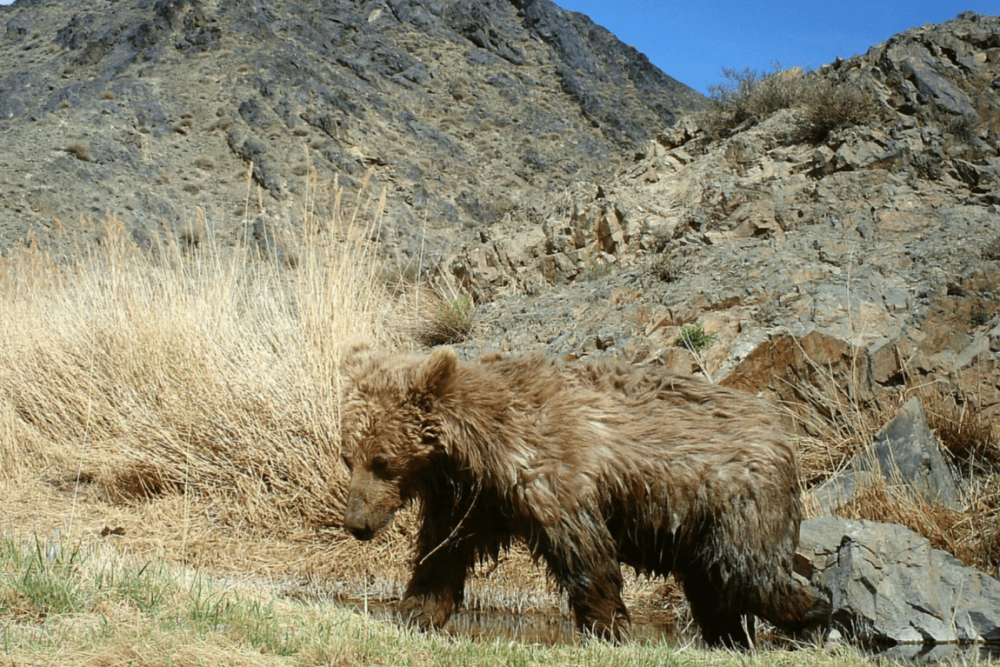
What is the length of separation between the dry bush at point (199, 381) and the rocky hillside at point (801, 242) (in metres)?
2.32

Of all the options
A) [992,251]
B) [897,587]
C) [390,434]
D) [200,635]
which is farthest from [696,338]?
[200,635]

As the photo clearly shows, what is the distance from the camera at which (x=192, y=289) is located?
8633 millimetres

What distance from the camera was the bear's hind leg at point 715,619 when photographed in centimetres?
439

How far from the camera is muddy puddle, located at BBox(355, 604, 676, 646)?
4.71 metres

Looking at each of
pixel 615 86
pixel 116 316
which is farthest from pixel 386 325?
pixel 615 86

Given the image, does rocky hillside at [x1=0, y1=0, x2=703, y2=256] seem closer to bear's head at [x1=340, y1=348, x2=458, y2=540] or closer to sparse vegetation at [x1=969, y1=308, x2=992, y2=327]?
sparse vegetation at [x1=969, y1=308, x2=992, y2=327]

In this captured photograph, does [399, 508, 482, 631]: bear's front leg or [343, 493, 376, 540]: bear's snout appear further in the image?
[399, 508, 482, 631]: bear's front leg

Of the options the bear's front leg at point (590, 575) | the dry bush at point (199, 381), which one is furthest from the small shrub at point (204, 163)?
the bear's front leg at point (590, 575)

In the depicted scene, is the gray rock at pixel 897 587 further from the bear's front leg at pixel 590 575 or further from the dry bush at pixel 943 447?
the bear's front leg at pixel 590 575

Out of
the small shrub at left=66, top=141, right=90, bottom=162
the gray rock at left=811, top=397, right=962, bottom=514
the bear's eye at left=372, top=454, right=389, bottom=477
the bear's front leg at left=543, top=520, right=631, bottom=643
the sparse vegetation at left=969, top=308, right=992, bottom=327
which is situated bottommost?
the bear's front leg at left=543, top=520, right=631, bottom=643

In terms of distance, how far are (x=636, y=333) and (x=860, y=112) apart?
453cm

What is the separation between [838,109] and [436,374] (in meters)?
8.19

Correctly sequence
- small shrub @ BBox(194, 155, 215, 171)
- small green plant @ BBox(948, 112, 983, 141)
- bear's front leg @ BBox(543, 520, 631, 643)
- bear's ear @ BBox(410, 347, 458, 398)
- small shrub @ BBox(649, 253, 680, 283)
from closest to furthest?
bear's front leg @ BBox(543, 520, 631, 643), bear's ear @ BBox(410, 347, 458, 398), small shrub @ BBox(649, 253, 680, 283), small green plant @ BBox(948, 112, 983, 141), small shrub @ BBox(194, 155, 215, 171)

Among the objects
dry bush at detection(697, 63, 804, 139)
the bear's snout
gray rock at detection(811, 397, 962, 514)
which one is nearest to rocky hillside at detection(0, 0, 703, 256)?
dry bush at detection(697, 63, 804, 139)
